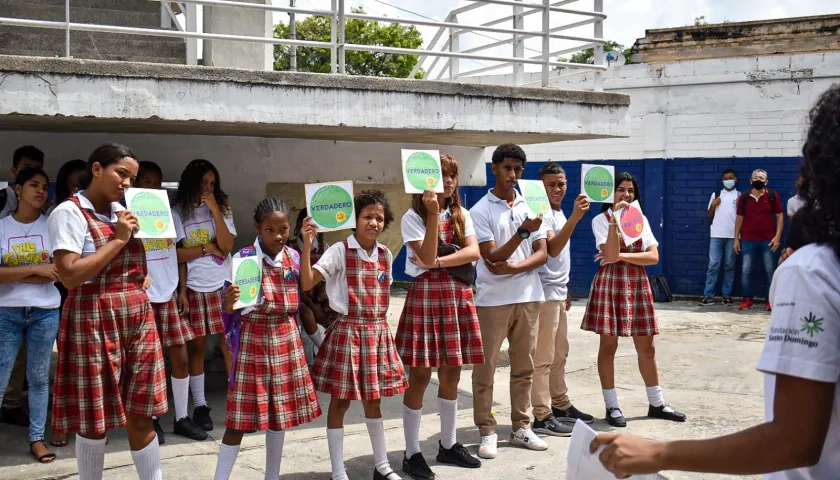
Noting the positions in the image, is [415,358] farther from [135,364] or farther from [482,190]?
[482,190]

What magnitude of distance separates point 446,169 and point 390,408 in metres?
2.29

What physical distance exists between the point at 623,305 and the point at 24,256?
13.5 feet

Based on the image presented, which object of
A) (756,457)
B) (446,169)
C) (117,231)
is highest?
(446,169)

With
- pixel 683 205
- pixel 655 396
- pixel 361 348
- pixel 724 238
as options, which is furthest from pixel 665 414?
pixel 683 205

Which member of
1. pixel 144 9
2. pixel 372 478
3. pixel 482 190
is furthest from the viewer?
pixel 482 190

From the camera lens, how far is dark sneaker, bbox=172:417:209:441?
19.3 ft

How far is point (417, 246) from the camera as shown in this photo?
5.29m

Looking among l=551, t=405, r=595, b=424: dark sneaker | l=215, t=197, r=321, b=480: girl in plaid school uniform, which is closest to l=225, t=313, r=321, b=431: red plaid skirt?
l=215, t=197, r=321, b=480: girl in plaid school uniform

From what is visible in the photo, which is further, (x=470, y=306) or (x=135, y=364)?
(x=470, y=306)

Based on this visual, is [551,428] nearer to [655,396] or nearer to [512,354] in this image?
[512,354]

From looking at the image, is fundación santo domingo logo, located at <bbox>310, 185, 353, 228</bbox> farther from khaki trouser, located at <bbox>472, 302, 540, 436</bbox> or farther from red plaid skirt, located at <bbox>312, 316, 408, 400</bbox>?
khaki trouser, located at <bbox>472, 302, 540, 436</bbox>

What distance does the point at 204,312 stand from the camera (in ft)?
20.4

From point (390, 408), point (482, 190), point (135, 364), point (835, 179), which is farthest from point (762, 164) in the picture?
point (835, 179)

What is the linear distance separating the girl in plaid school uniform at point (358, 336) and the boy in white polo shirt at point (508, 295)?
875 mm
